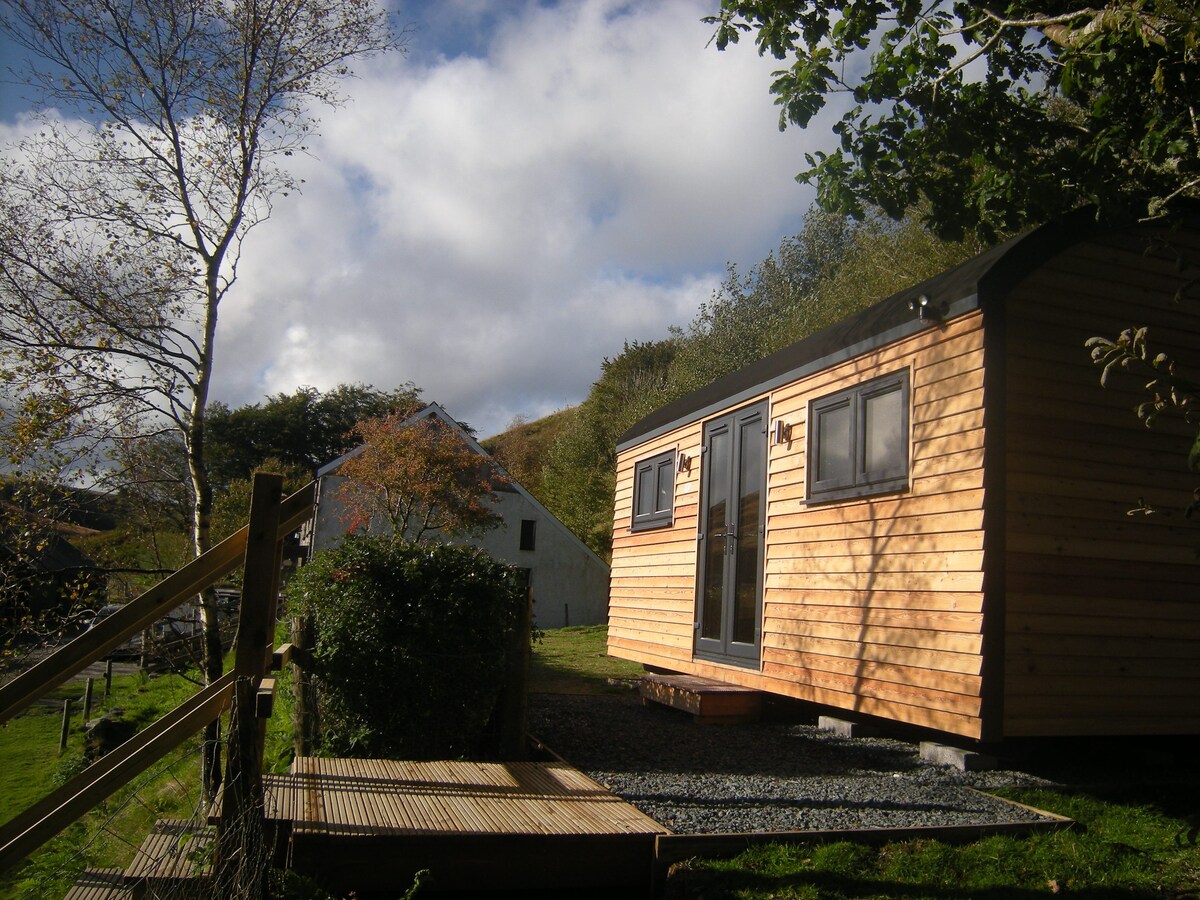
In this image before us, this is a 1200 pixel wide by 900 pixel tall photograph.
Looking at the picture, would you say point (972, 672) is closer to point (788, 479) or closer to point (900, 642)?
point (900, 642)

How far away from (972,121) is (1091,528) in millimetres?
3638

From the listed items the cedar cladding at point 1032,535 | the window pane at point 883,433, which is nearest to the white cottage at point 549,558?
the cedar cladding at point 1032,535

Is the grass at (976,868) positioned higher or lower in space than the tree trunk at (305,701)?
lower

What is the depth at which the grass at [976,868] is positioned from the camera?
3.66 meters

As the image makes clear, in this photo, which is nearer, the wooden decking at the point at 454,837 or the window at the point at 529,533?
the wooden decking at the point at 454,837

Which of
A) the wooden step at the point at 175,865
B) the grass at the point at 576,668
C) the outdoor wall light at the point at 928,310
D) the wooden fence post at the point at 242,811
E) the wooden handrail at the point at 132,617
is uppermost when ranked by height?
the outdoor wall light at the point at 928,310

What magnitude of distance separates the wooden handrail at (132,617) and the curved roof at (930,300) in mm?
4237

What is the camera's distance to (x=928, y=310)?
19.5 feet

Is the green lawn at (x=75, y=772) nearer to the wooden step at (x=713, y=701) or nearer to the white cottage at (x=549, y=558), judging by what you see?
the wooden step at (x=713, y=701)

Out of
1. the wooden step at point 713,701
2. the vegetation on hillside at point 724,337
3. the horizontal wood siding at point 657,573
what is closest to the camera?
the wooden step at point 713,701

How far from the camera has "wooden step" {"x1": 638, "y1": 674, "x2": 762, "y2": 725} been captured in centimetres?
752

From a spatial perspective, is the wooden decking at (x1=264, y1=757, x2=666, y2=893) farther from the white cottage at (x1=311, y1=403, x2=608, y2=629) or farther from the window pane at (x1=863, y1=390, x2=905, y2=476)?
the white cottage at (x1=311, y1=403, x2=608, y2=629)

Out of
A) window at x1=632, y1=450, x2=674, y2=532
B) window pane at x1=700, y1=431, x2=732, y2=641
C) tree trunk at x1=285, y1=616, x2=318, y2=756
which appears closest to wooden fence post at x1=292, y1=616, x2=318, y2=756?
tree trunk at x1=285, y1=616, x2=318, y2=756

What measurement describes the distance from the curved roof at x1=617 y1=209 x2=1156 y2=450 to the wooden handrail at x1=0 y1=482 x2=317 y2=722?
13.9 feet
